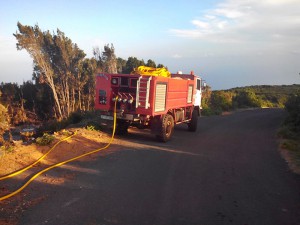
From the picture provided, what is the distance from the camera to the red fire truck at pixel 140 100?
1243cm

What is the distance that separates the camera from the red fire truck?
1243 centimetres

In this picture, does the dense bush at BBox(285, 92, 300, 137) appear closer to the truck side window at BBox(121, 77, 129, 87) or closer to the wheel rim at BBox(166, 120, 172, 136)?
the wheel rim at BBox(166, 120, 172, 136)

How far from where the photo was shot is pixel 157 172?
351 inches

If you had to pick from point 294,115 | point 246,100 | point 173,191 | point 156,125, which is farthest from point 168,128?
point 246,100

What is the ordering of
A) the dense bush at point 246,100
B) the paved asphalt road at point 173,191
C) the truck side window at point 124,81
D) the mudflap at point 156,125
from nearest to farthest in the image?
the paved asphalt road at point 173,191
the truck side window at point 124,81
the mudflap at point 156,125
the dense bush at point 246,100

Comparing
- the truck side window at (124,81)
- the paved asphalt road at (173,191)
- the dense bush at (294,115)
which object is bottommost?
the paved asphalt road at (173,191)

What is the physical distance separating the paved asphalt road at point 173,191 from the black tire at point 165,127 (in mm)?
1180

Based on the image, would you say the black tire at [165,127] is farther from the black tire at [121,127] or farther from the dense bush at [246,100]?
the dense bush at [246,100]

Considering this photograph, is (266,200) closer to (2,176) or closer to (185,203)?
(185,203)

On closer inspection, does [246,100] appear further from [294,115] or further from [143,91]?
[143,91]

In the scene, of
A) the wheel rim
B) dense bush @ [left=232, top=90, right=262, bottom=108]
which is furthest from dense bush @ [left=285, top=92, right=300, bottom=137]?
dense bush @ [left=232, top=90, right=262, bottom=108]

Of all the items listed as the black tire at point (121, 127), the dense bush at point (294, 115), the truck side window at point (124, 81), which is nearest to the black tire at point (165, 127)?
the black tire at point (121, 127)

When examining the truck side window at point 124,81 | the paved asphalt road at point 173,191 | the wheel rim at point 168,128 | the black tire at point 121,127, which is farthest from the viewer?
the black tire at point 121,127

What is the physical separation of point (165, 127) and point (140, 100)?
1.67 m
